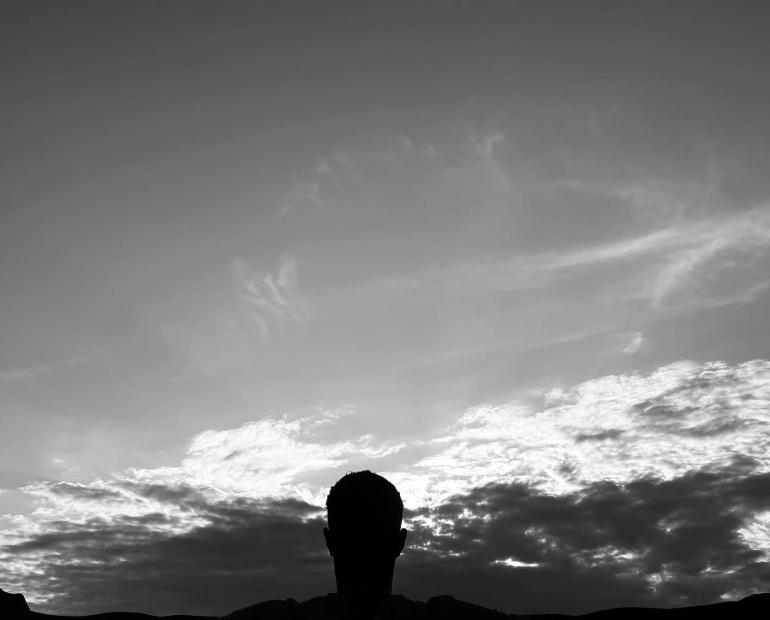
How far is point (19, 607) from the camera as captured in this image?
2.65 m

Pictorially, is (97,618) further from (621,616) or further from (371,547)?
(621,616)

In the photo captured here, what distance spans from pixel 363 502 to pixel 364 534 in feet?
0.45

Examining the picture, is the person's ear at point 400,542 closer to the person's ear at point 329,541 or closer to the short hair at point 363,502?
the short hair at point 363,502

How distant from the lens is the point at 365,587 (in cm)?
295

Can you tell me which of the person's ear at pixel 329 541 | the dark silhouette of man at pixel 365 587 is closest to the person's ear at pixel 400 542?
the dark silhouette of man at pixel 365 587

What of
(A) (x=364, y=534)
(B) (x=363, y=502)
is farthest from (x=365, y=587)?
(B) (x=363, y=502)

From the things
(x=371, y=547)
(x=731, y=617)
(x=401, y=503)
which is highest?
(x=401, y=503)

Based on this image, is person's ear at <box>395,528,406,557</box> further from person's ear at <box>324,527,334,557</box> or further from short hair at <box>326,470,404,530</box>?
person's ear at <box>324,527,334,557</box>

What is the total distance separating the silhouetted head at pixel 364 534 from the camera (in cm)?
298

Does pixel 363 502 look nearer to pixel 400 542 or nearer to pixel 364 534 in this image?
pixel 364 534

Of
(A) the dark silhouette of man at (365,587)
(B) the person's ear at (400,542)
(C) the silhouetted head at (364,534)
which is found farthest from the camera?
(B) the person's ear at (400,542)

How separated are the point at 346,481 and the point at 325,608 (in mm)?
528

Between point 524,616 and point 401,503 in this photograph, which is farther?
point 401,503

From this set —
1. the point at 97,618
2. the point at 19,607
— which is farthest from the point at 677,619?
the point at 19,607
